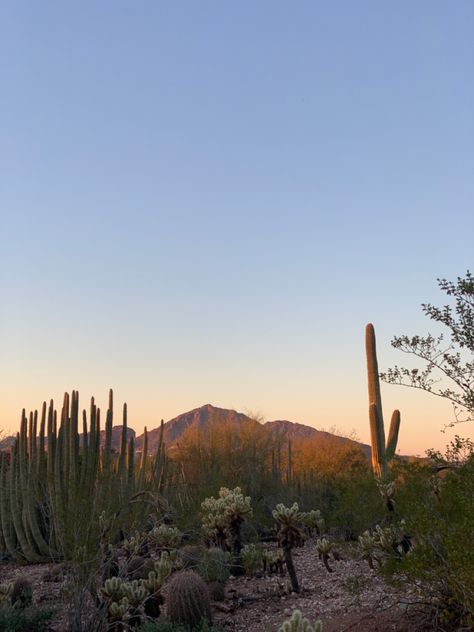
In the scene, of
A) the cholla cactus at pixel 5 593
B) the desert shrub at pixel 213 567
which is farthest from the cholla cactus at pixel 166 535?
the cholla cactus at pixel 5 593

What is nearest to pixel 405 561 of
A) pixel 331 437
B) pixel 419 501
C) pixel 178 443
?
pixel 419 501

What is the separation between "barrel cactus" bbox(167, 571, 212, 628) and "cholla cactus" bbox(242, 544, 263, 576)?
2585mm

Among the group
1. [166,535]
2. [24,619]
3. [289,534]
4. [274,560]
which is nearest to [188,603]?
[24,619]

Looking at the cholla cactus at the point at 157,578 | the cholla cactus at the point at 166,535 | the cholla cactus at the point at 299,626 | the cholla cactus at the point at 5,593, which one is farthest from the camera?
the cholla cactus at the point at 166,535

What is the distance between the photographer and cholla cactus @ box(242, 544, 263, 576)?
10836 mm

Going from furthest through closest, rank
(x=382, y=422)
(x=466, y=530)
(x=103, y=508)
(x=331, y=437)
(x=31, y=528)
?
(x=331, y=437) → (x=382, y=422) → (x=31, y=528) → (x=103, y=508) → (x=466, y=530)

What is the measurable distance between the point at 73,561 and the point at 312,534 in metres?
9.48

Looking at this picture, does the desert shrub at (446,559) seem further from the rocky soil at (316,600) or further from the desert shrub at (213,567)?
the desert shrub at (213,567)

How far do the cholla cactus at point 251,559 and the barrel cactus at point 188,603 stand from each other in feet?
8.48

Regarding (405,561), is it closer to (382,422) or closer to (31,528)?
(31,528)

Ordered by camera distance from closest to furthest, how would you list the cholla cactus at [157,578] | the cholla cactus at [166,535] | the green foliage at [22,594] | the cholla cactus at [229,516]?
the cholla cactus at [157,578] < the green foliage at [22,594] < the cholla cactus at [166,535] < the cholla cactus at [229,516]

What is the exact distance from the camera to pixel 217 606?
9047mm

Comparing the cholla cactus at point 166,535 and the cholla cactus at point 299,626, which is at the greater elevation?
the cholla cactus at point 166,535

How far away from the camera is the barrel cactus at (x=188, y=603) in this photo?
807 centimetres
